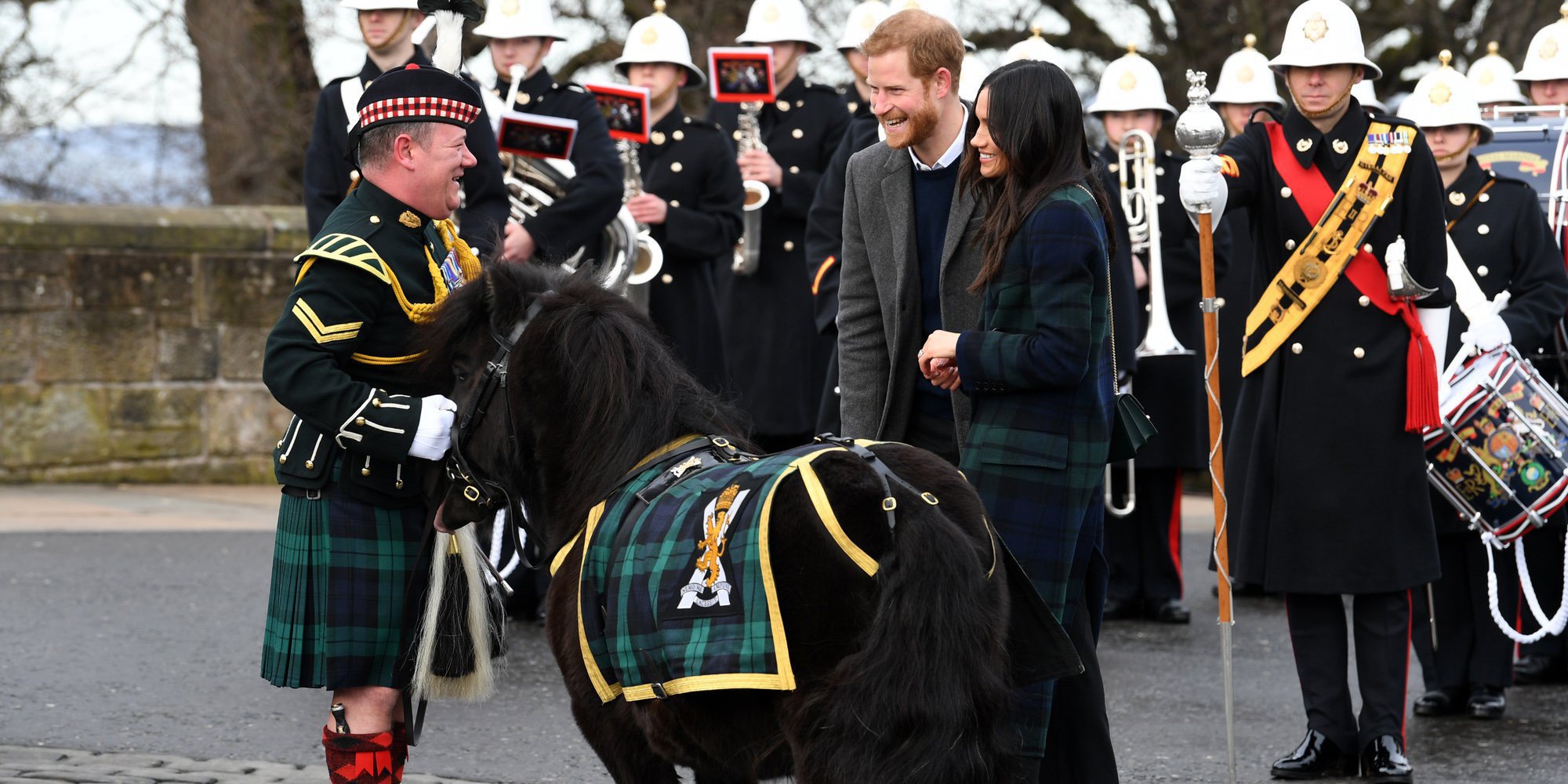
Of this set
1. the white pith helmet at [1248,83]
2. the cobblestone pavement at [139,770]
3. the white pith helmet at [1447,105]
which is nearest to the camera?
the cobblestone pavement at [139,770]

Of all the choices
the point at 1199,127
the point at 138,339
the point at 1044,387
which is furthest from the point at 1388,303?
the point at 138,339

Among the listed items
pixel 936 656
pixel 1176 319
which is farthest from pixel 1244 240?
pixel 936 656

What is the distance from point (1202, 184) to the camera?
5.36 m

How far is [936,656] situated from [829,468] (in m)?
0.40

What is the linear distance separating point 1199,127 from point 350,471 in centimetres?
247

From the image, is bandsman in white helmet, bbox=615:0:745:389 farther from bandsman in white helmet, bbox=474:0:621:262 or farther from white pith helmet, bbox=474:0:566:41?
white pith helmet, bbox=474:0:566:41

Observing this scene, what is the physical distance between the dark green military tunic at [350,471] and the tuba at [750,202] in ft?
14.7

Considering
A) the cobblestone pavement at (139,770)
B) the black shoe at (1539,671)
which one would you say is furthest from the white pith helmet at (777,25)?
the cobblestone pavement at (139,770)

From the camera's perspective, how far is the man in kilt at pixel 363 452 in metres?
4.27

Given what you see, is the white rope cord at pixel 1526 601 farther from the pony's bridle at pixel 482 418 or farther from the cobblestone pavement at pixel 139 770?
the pony's bridle at pixel 482 418

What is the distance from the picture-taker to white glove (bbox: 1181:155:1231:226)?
5.35 m

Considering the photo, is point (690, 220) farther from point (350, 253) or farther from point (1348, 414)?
point (350, 253)

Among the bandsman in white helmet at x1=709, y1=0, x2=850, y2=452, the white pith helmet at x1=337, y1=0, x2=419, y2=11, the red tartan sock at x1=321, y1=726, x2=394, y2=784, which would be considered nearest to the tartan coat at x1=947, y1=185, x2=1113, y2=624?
the red tartan sock at x1=321, y1=726, x2=394, y2=784

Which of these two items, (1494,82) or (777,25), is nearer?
(777,25)
